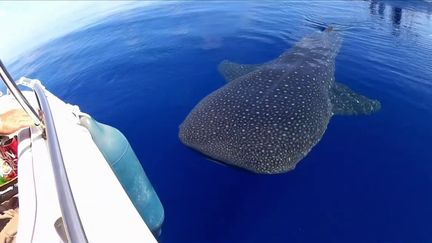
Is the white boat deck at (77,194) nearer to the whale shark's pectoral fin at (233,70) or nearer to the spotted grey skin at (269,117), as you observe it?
the spotted grey skin at (269,117)

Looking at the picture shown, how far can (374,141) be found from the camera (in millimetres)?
5820

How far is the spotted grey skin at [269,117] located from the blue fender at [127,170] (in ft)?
3.98

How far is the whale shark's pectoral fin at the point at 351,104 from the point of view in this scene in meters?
6.25

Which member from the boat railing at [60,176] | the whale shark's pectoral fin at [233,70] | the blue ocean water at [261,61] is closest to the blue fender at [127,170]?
the boat railing at [60,176]

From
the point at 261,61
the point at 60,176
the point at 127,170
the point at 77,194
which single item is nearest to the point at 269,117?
the point at 127,170

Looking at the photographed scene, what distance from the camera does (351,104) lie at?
634 centimetres

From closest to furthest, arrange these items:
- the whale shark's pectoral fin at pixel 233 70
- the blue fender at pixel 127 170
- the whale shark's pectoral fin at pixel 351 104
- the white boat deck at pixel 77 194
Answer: the white boat deck at pixel 77 194 → the blue fender at pixel 127 170 → the whale shark's pectoral fin at pixel 351 104 → the whale shark's pectoral fin at pixel 233 70

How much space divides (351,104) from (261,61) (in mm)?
3155

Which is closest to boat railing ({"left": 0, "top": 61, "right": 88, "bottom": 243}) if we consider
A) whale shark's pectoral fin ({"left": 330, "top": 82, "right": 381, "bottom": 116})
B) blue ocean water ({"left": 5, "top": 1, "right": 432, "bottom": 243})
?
blue ocean water ({"left": 5, "top": 1, "right": 432, "bottom": 243})

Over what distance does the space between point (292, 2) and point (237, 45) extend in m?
4.78

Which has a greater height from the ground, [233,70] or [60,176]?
[60,176]

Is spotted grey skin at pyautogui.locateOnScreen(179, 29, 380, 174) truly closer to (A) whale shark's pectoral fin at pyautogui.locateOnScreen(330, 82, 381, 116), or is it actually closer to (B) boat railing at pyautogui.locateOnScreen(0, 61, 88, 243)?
(A) whale shark's pectoral fin at pyautogui.locateOnScreen(330, 82, 381, 116)

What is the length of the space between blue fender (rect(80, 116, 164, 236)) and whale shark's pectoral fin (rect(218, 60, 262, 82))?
4.11 m

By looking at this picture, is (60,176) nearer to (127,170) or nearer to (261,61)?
(127,170)
